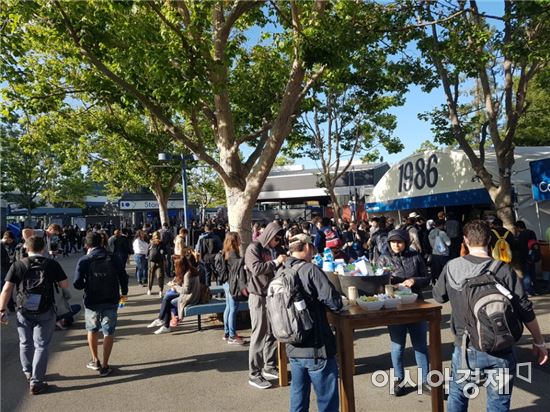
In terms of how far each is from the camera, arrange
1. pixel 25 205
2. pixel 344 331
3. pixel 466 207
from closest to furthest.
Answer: pixel 344 331, pixel 466 207, pixel 25 205

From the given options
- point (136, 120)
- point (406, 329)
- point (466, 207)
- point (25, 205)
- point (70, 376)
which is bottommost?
point (70, 376)

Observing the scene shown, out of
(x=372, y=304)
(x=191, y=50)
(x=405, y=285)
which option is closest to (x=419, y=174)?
(x=191, y=50)

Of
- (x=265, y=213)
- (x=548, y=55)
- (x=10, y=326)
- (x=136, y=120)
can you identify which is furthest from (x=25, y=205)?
(x=548, y=55)

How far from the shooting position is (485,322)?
305cm

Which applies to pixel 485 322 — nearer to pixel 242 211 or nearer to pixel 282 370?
pixel 282 370

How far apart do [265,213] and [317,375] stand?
1133 inches

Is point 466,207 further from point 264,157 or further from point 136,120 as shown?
point 136,120

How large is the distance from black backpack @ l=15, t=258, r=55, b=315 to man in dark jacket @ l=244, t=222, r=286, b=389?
230cm

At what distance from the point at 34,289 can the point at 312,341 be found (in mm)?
3425

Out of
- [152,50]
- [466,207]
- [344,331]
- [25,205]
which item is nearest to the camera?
[344,331]

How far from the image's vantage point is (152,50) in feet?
22.0

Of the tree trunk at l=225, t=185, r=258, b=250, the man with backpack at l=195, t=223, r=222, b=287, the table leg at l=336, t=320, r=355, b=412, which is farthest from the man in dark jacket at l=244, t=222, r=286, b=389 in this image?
the man with backpack at l=195, t=223, r=222, b=287

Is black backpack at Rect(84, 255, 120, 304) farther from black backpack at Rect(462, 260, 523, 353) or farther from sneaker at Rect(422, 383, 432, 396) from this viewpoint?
black backpack at Rect(462, 260, 523, 353)

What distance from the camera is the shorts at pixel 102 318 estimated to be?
5.45m
